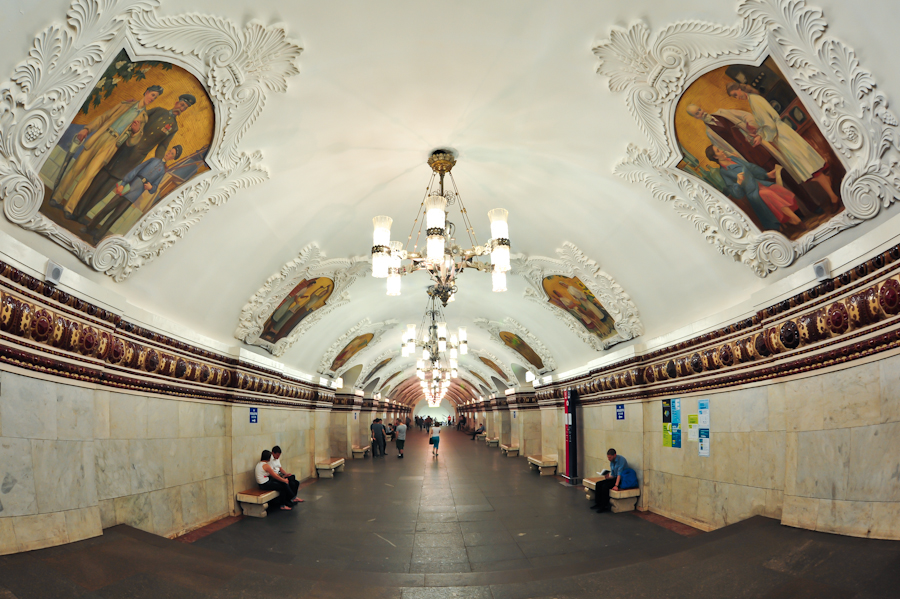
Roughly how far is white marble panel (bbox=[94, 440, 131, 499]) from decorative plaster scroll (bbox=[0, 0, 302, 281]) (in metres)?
1.76

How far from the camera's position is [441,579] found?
487cm

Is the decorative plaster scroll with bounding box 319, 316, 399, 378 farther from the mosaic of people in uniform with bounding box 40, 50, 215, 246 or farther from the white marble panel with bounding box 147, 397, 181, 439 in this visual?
the mosaic of people in uniform with bounding box 40, 50, 215, 246

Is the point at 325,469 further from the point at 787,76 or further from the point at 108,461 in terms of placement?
the point at 787,76

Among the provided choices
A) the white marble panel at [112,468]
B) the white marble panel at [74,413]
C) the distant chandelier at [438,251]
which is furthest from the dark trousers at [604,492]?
the white marble panel at [74,413]

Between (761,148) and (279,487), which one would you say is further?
(279,487)

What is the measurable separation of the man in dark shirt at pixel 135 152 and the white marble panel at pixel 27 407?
1.45m

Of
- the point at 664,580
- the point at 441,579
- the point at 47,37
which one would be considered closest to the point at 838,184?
the point at 664,580

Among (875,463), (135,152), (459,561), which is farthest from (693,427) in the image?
(135,152)

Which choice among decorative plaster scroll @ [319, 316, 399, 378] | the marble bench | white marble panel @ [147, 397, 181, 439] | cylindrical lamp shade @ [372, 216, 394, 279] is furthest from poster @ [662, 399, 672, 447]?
decorative plaster scroll @ [319, 316, 399, 378]

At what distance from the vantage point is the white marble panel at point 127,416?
5.43 m

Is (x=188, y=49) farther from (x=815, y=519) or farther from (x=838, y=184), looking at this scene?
(x=815, y=519)

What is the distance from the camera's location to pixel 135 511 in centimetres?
556

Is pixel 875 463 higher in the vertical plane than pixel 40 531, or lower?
higher

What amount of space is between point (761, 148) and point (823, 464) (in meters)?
2.84
